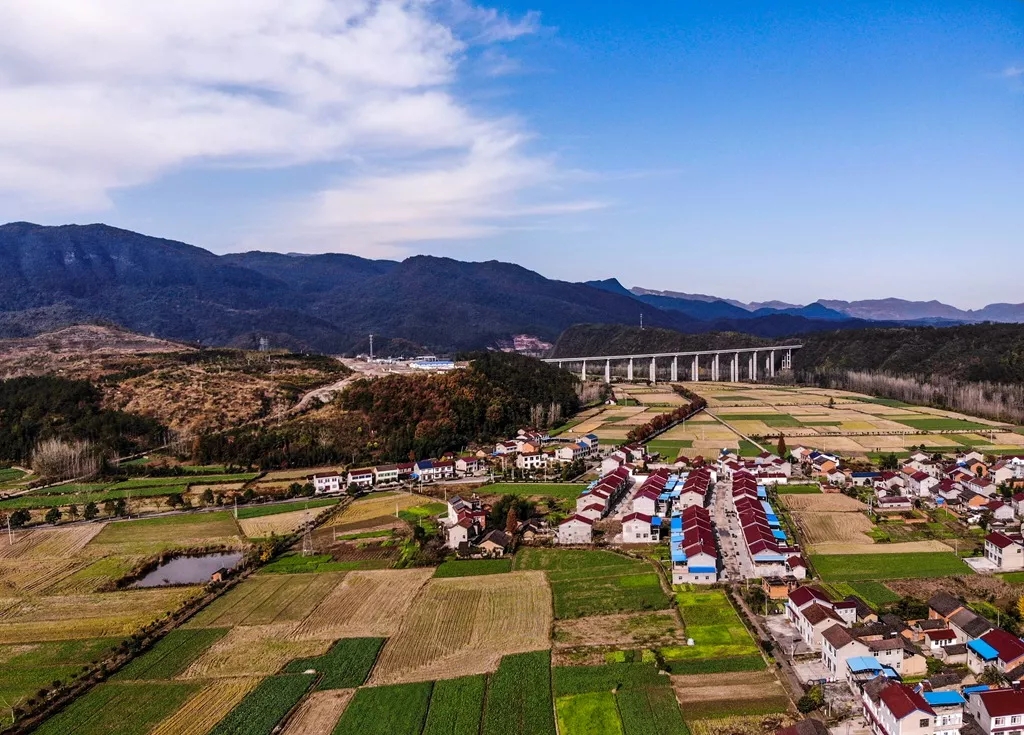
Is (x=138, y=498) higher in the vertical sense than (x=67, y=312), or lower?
lower

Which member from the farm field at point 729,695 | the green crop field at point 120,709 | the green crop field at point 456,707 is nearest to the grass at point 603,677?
the farm field at point 729,695

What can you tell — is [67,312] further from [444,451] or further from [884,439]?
[884,439]

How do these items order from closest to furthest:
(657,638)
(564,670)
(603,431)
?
(564,670) < (657,638) < (603,431)

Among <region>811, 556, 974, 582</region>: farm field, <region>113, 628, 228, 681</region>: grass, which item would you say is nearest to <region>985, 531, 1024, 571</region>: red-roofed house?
<region>811, 556, 974, 582</region>: farm field

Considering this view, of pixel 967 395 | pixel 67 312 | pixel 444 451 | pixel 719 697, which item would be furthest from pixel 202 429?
pixel 67 312

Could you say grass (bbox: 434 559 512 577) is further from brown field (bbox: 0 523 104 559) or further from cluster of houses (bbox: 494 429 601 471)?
cluster of houses (bbox: 494 429 601 471)

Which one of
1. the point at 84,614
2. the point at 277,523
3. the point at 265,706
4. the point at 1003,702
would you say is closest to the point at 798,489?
the point at 1003,702
